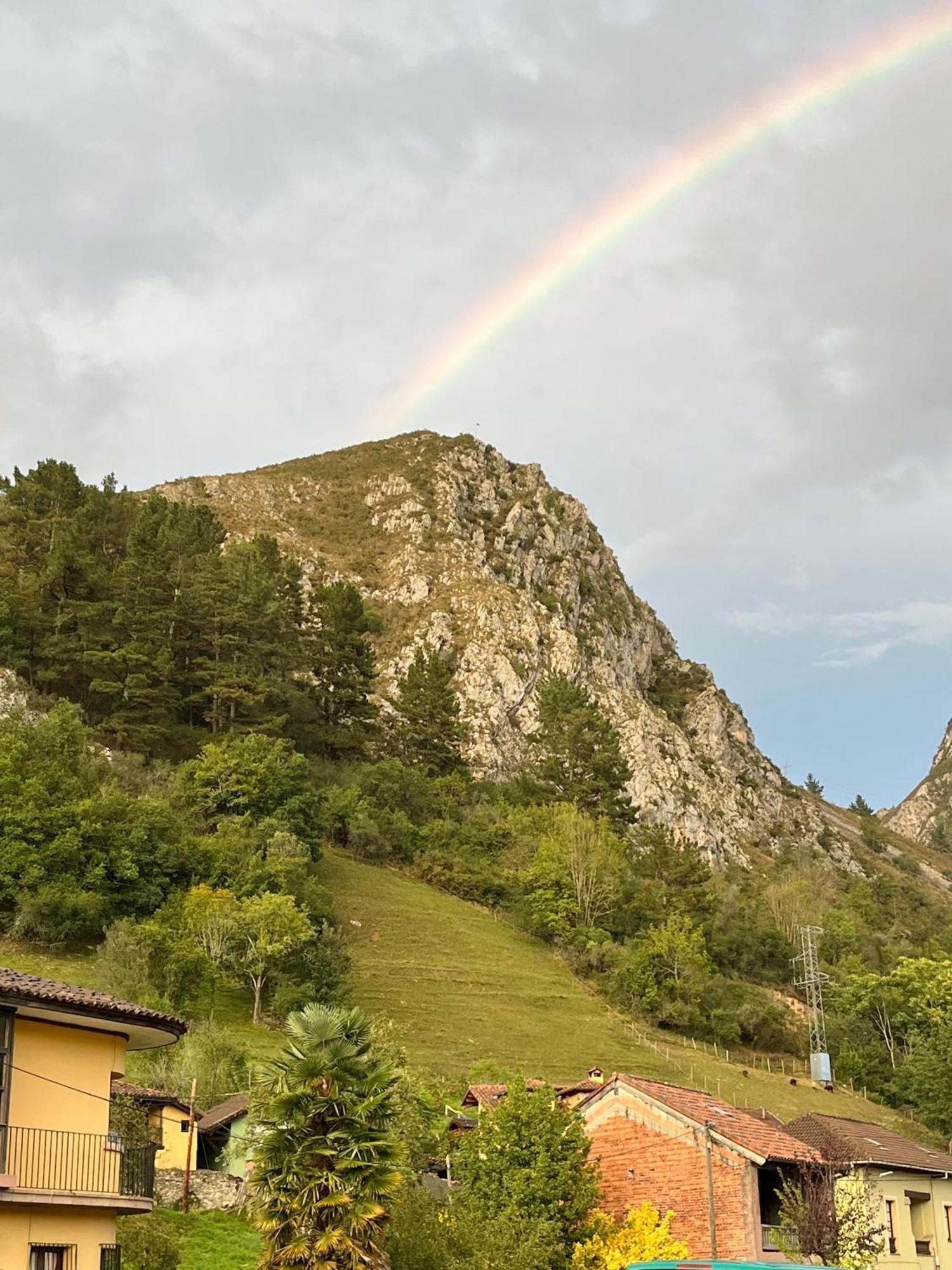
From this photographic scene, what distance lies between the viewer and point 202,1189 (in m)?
41.0

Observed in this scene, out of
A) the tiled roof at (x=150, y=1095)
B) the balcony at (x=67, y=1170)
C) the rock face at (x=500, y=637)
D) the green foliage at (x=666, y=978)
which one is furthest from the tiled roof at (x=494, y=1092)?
the rock face at (x=500, y=637)

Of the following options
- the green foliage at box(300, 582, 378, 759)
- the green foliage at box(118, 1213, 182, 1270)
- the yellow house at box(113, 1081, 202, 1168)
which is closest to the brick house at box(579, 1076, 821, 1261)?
the yellow house at box(113, 1081, 202, 1168)

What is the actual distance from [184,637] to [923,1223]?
6951 centimetres

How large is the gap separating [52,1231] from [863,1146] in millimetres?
32490

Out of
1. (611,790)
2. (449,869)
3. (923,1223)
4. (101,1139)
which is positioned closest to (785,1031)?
(449,869)

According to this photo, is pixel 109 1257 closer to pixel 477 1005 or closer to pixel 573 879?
pixel 477 1005

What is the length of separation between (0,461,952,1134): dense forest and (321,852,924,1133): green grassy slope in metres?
3.45

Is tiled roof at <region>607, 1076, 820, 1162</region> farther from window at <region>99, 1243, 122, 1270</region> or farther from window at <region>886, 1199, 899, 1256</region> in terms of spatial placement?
window at <region>99, 1243, 122, 1270</region>

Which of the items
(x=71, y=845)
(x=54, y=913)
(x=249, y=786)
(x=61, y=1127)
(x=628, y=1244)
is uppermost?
(x=249, y=786)

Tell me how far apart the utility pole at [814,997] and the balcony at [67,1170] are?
6658 centimetres

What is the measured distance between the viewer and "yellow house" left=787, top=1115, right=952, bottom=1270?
143 ft

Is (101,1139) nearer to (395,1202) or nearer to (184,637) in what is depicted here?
(395,1202)

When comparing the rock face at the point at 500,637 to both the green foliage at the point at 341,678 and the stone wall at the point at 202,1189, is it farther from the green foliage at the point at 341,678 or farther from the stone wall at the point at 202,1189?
the stone wall at the point at 202,1189

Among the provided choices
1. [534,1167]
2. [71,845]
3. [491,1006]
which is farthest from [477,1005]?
[534,1167]
